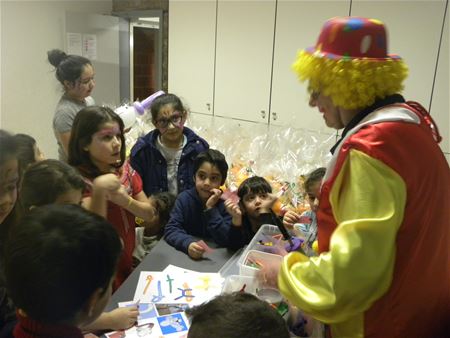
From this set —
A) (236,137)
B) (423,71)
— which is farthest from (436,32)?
(236,137)

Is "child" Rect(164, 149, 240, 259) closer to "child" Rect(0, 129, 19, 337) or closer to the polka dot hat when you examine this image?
"child" Rect(0, 129, 19, 337)

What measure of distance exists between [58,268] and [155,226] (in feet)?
4.55

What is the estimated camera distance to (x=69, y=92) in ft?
8.09

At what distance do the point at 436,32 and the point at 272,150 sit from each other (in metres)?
1.31

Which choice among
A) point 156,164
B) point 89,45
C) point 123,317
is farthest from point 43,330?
point 89,45

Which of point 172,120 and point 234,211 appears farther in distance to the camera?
point 172,120

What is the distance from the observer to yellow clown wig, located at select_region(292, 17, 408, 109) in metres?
0.96

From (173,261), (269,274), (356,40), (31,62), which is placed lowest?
(173,261)

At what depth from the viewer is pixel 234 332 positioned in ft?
2.64

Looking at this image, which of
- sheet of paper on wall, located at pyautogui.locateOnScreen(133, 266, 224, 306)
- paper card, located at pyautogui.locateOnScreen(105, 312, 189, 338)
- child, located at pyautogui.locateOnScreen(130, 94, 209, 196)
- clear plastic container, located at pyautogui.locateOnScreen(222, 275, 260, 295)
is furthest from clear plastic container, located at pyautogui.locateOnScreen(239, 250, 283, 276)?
child, located at pyautogui.locateOnScreen(130, 94, 209, 196)

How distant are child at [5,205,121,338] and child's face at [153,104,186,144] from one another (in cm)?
138

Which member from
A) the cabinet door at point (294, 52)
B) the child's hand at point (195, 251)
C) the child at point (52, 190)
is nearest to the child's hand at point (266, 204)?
the child's hand at point (195, 251)

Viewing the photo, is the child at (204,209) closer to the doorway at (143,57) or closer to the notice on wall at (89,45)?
the doorway at (143,57)

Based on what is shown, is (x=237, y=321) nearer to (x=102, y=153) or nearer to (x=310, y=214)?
(x=102, y=153)
